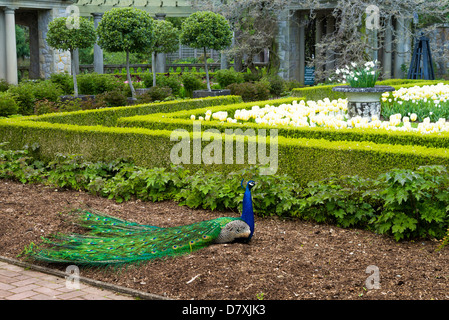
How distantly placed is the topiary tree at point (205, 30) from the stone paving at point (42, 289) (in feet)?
41.1

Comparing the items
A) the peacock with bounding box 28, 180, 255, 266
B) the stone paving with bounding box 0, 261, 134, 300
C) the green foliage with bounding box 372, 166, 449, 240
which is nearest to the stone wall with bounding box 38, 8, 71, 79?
the peacock with bounding box 28, 180, 255, 266

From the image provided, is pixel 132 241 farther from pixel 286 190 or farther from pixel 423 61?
pixel 423 61

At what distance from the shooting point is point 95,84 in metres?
17.1

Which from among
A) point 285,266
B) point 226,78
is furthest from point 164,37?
point 285,266

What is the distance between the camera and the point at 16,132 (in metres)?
8.65

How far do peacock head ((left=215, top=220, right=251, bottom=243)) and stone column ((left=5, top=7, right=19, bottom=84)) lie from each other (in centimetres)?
1518

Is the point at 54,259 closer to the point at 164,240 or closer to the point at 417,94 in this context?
the point at 164,240

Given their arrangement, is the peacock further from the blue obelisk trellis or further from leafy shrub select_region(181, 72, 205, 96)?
the blue obelisk trellis

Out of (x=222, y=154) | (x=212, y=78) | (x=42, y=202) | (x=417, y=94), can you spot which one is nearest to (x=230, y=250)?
(x=222, y=154)

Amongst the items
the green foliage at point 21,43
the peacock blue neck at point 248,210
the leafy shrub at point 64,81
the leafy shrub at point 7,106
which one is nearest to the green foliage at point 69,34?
the leafy shrub at point 64,81

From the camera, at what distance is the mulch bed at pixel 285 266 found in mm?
4074

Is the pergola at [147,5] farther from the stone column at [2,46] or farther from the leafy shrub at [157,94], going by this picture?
the leafy shrub at [157,94]

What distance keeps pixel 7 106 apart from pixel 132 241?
8.47m

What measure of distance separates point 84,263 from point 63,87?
13.5m
